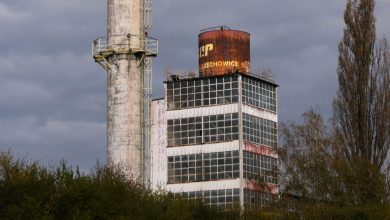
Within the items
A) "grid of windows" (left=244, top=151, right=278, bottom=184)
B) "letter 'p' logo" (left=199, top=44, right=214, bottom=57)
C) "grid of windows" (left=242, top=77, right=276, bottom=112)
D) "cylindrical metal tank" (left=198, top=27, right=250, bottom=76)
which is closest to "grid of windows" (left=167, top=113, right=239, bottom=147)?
"grid of windows" (left=244, top=151, right=278, bottom=184)

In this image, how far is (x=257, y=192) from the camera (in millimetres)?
88312

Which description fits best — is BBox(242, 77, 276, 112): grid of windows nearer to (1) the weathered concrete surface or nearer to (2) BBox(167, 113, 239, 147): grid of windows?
(2) BBox(167, 113, 239, 147): grid of windows

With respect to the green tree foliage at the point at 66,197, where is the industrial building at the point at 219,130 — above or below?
above

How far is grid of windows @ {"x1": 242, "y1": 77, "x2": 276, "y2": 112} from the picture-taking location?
89.6 m

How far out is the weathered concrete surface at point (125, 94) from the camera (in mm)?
77375

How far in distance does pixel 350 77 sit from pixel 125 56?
55.5 feet

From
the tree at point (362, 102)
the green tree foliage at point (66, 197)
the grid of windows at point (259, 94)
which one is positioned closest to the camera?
the green tree foliage at point (66, 197)

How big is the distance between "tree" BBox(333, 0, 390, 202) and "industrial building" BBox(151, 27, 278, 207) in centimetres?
1057

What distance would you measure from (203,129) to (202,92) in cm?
335

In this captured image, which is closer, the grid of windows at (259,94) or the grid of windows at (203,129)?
the grid of windows at (203,129)

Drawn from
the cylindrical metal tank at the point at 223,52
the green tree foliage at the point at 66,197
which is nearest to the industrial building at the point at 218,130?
the cylindrical metal tank at the point at 223,52

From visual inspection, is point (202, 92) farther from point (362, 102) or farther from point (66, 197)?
point (66, 197)

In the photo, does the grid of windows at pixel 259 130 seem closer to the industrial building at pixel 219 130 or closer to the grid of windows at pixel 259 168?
the industrial building at pixel 219 130

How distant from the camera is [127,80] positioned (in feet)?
256
